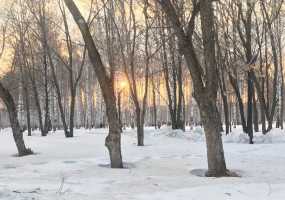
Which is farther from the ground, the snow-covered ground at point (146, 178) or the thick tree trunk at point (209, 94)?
the thick tree trunk at point (209, 94)

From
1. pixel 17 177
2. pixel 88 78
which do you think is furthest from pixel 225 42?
pixel 88 78

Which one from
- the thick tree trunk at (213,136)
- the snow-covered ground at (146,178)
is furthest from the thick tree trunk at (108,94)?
the thick tree trunk at (213,136)

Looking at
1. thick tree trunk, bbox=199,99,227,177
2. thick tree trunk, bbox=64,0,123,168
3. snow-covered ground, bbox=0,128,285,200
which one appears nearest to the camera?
snow-covered ground, bbox=0,128,285,200

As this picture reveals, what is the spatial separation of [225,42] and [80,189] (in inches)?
857

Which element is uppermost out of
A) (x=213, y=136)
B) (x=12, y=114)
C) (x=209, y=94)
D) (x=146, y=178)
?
(x=209, y=94)

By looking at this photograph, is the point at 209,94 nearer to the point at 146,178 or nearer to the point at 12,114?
the point at 146,178

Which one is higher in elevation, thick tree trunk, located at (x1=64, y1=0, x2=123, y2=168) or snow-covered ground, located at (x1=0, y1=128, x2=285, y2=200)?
thick tree trunk, located at (x1=64, y1=0, x2=123, y2=168)

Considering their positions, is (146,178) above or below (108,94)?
below

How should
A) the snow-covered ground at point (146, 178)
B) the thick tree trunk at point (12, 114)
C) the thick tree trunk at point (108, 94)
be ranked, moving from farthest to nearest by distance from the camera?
the thick tree trunk at point (12, 114)
the thick tree trunk at point (108, 94)
the snow-covered ground at point (146, 178)

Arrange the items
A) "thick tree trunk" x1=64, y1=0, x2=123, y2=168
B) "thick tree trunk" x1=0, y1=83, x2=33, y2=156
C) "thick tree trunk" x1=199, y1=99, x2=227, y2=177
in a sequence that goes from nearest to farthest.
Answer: "thick tree trunk" x1=199, y1=99, x2=227, y2=177, "thick tree trunk" x1=64, y1=0, x2=123, y2=168, "thick tree trunk" x1=0, y1=83, x2=33, y2=156

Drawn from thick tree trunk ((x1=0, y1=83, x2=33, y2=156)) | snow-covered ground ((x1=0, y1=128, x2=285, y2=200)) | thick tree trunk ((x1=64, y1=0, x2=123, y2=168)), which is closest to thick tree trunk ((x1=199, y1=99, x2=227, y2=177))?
snow-covered ground ((x1=0, y1=128, x2=285, y2=200))

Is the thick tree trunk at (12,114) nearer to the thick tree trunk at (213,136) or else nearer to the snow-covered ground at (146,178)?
the snow-covered ground at (146,178)

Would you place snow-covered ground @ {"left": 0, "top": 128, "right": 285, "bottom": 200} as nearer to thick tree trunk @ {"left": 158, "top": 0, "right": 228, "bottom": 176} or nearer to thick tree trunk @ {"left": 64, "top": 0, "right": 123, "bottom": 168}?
thick tree trunk @ {"left": 64, "top": 0, "right": 123, "bottom": 168}

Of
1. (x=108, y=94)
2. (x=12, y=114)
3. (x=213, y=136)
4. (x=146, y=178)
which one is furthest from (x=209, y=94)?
(x=12, y=114)
